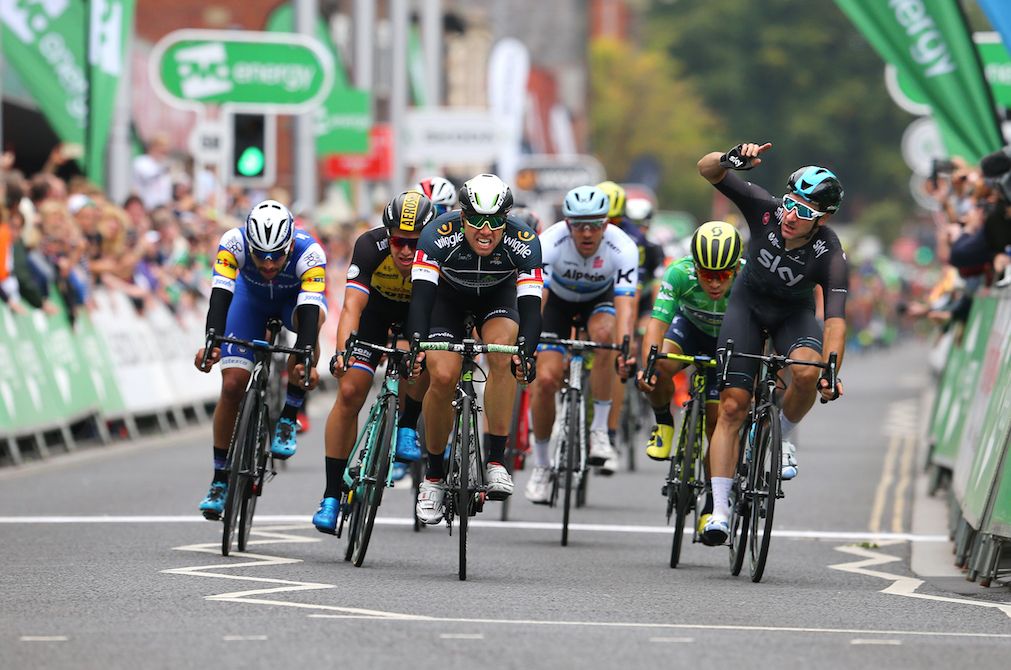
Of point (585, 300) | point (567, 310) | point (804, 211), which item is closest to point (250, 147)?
point (567, 310)

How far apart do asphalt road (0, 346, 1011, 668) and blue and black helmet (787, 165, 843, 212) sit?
6.13ft

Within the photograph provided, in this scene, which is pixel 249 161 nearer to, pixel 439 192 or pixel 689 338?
pixel 439 192

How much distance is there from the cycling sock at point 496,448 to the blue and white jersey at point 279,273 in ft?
4.13

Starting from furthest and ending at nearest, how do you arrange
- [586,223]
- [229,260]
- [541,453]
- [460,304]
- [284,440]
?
Result: [541,453], [586,223], [284,440], [229,260], [460,304]

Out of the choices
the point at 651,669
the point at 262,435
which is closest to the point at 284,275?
the point at 262,435

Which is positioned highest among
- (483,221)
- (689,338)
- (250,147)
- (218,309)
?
(250,147)

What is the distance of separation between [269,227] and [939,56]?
9006 millimetres

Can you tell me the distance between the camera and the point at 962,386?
1608cm

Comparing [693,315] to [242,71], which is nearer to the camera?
[693,315]

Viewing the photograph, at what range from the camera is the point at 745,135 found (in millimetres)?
113938

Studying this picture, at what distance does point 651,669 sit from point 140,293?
47.2ft

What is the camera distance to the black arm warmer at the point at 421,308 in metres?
11.0

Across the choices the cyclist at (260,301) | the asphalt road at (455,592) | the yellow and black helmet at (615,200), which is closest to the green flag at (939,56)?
the asphalt road at (455,592)

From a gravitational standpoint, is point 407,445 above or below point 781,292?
below
